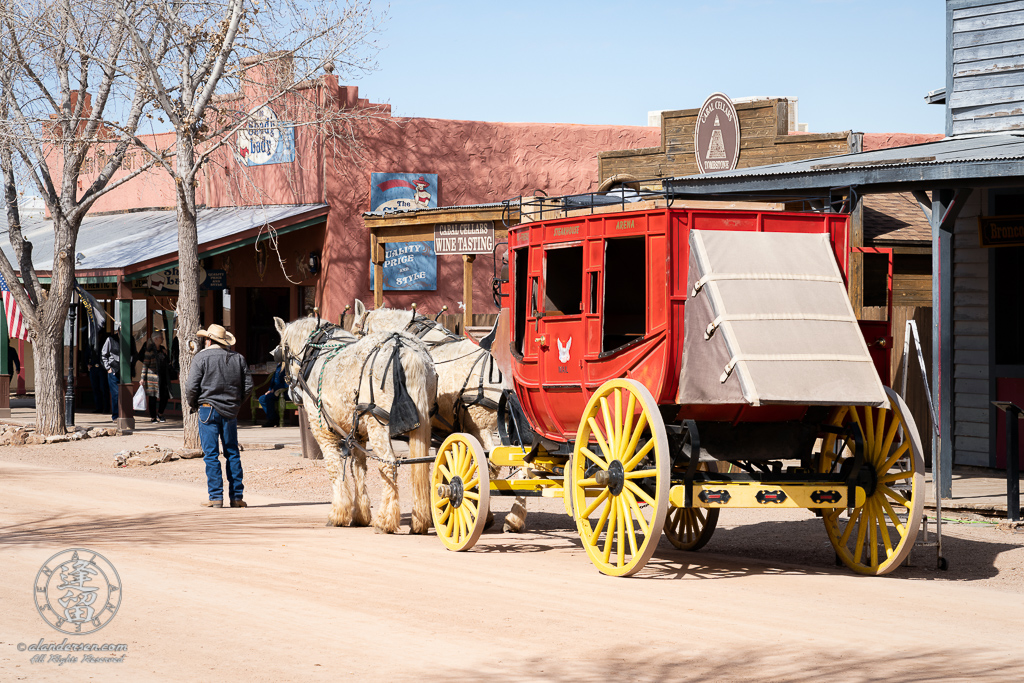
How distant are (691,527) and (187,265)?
1148 cm

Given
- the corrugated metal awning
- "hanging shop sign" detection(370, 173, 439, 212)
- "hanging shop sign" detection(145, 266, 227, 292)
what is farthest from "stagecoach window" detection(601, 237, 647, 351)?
"hanging shop sign" detection(145, 266, 227, 292)

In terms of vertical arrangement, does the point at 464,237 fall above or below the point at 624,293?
above

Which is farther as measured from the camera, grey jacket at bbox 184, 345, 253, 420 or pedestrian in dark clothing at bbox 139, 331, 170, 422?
pedestrian in dark clothing at bbox 139, 331, 170, 422

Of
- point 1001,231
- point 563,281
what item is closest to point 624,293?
point 563,281

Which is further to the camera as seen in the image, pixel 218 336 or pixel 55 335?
pixel 55 335

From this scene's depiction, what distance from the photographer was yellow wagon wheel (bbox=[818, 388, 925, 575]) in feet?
27.3

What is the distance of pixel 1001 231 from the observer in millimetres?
14578

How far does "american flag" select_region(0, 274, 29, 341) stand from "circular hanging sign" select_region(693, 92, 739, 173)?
13290 millimetres

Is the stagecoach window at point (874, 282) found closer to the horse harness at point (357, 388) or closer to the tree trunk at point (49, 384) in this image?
the horse harness at point (357, 388)

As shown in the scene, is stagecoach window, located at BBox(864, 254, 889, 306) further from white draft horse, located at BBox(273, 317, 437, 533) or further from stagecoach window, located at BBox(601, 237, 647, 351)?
white draft horse, located at BBox(273, 317, 437, 533)

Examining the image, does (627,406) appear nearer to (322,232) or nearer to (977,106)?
(977,106)

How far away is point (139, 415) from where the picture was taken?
26.2 metres

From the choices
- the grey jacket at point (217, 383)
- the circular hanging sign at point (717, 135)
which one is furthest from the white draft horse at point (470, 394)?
the circular hanging sign at point (717, 135)

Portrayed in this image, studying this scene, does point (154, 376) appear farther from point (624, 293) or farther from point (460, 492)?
point (460, 492)
